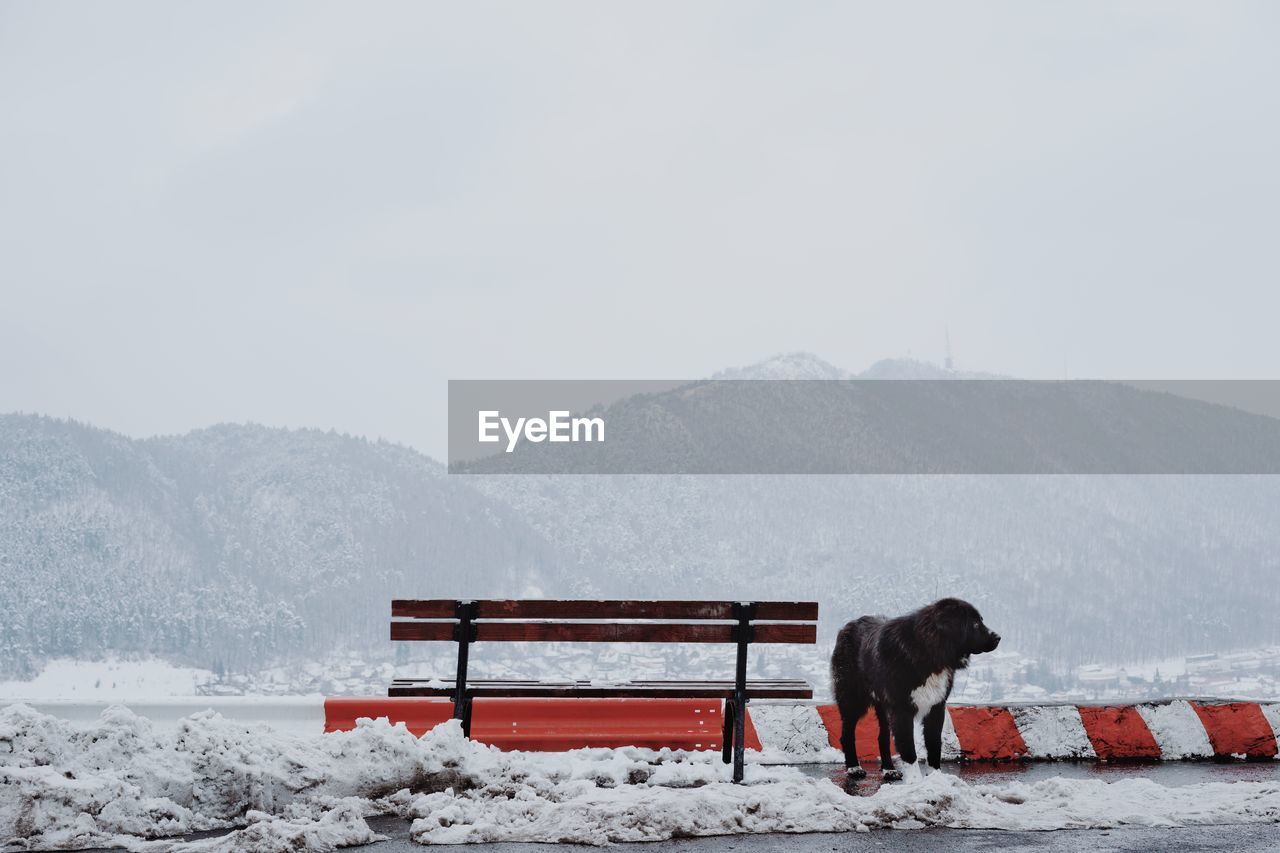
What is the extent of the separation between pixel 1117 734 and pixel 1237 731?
920mm

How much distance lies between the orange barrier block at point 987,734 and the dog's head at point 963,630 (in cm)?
122

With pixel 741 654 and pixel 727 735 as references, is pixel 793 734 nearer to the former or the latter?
pixel 727 735

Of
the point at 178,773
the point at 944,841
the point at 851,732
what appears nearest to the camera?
the point at 944,841

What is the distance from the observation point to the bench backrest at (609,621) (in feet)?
26.9

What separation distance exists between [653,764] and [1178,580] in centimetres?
15846

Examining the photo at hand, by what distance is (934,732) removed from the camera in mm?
8016

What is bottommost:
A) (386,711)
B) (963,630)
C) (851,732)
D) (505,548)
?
(851,732)

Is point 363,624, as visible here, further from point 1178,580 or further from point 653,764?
point 653,764

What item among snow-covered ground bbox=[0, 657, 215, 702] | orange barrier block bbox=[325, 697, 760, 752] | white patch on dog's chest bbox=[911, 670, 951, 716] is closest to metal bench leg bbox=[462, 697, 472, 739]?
orange barrier block bbox=[325, 697, 760, 752]

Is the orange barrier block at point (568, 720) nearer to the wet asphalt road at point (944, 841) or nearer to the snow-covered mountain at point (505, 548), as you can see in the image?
the wet asphalt road at point (944, 841)

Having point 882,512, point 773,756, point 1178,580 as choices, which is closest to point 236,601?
point 882,512

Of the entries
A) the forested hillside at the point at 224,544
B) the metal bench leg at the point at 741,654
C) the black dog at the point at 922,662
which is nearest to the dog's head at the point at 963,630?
the black dog at the point at 922,662

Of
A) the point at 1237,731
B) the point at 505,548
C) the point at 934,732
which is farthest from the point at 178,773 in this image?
the point at 505,548

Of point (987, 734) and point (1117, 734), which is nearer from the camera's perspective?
point (987, 734)
